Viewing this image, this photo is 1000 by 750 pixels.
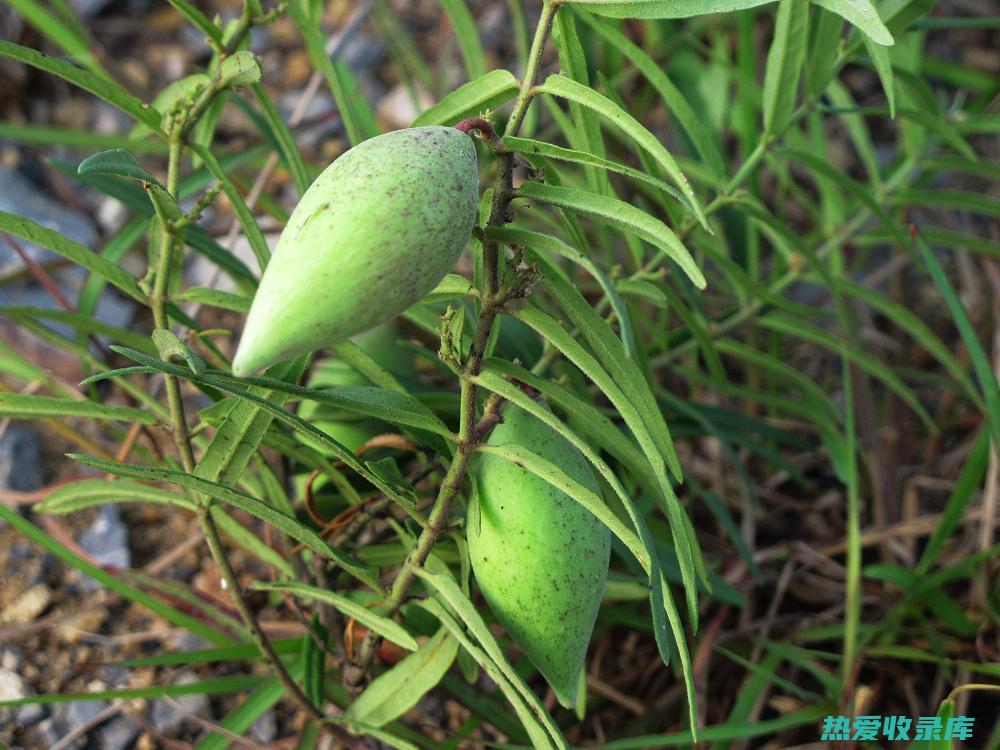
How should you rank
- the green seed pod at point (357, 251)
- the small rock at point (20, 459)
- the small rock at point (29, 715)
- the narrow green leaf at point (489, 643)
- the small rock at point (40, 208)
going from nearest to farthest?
the green seed pod at point (357, 251) → the narrow green leaf at point (489, 643) → the small rock at point (29, 715) → the small rock at point (20, 459) → the small rock at point (40, 208)

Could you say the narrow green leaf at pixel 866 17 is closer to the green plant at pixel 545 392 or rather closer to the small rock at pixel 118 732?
the green plant at pixel 545 392

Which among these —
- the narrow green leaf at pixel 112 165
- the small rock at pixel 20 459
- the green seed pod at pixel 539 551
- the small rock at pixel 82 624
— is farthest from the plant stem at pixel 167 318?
the small rock at pixel 20 459

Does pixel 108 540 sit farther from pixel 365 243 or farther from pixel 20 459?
A: pixel 365 243

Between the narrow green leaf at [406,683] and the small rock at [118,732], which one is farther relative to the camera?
the small rock at [118,732]

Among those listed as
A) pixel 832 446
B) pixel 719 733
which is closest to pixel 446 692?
pixel 719 733

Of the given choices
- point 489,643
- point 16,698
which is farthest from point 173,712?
point 489,643

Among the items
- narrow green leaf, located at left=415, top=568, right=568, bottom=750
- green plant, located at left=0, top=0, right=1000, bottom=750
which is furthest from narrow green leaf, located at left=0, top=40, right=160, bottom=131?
narrow green leaf, located at left=415, top=568, right=568, bottom=750

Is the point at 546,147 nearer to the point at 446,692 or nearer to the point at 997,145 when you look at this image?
the point at 446,692
